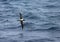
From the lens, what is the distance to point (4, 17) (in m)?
35.1

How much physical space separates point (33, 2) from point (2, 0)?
260 inches

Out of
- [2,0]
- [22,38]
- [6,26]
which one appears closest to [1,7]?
[2,0]

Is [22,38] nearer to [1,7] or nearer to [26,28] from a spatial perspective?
[26,28]

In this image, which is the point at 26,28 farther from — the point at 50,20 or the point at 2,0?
the point at 2,0

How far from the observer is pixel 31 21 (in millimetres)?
32781

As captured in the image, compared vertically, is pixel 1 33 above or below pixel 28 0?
below

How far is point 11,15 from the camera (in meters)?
35.4

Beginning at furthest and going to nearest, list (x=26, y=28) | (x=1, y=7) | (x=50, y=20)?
(x=1, y=7)
(x=50, y=20)
(x=26, y=28)

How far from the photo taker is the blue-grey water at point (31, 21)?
2806cm

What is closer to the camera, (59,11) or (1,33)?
(1,33)

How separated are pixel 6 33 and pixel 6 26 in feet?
7.11

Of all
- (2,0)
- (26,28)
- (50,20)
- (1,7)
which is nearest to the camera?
(26,28)

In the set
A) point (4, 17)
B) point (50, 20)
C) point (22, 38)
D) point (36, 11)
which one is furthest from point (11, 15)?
point (22, 38)

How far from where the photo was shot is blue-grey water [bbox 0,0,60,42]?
28.1 meters
